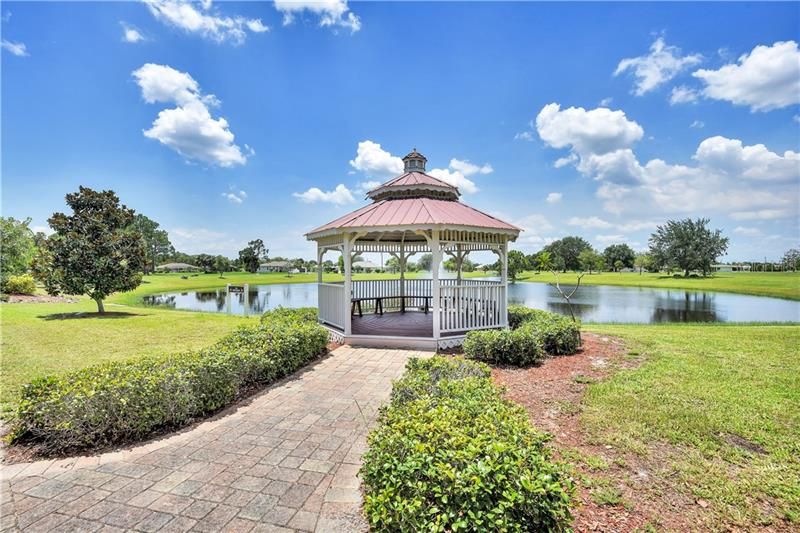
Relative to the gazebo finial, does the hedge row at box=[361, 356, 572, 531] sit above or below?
below

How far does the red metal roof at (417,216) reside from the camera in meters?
7.49

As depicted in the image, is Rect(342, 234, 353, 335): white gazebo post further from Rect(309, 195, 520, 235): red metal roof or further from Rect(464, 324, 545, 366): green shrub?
Rect(464, 324, 545, 366): green shrub

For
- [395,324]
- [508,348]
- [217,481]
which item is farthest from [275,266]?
[217,481]

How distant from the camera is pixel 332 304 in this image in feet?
28.7

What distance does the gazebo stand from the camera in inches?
299

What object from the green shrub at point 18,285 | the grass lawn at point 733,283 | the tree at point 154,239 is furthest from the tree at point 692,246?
the tree at point 154,239

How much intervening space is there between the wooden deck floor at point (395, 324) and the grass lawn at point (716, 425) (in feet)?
14.1

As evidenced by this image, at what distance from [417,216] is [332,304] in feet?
10.0

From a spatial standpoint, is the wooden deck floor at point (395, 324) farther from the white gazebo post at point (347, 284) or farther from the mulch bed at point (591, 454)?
the mulch bed at point (591, 454)

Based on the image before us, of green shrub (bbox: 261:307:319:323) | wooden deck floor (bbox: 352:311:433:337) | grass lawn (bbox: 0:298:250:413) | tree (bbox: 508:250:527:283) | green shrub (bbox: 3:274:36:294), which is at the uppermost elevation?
tree (bbox: 508:250:527:283)

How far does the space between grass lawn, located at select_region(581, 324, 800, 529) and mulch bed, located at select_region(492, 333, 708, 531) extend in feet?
0.36

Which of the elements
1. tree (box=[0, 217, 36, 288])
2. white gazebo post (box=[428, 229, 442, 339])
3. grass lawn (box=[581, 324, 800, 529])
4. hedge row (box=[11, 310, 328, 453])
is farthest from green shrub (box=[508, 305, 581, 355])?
tree (box=[0, 217, 36, 288])

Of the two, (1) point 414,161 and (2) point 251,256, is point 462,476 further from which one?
(2) point 251,256

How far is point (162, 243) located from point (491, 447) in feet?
295
